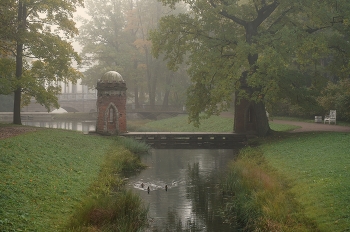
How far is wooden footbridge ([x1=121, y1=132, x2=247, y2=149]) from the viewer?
1266 inches

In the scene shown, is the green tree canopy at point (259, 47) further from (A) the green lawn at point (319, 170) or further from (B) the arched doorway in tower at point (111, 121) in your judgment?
(B) the arched doorway in tower at point (111, 121)

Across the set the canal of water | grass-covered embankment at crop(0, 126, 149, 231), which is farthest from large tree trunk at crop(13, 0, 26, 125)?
the canal of water

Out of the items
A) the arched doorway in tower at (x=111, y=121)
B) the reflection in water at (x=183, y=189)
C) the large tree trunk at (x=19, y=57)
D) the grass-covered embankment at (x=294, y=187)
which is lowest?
the reflection in water at (x=183, y=189)

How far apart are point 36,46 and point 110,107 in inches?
280

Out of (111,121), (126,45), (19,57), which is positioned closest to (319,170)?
(111,121)

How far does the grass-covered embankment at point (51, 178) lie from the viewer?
35.3 feet

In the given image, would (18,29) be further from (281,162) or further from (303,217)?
(303,217)

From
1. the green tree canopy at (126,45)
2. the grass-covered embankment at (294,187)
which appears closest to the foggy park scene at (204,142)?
the grass-covered embankment at (294,187)

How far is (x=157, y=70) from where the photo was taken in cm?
6191

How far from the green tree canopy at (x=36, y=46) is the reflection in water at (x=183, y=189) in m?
9.90

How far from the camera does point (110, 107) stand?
108 ft

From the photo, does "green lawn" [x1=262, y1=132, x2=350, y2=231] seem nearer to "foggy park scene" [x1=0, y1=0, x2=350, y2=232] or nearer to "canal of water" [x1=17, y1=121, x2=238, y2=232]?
"foggy park scene" [x1=0, y1=0, x2=350, y2=232]

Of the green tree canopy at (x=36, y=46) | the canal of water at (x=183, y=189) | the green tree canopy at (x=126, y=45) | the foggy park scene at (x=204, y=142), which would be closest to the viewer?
the foggy park scene at (x=204, y=142)

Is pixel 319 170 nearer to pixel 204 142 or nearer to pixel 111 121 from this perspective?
pixel 204 142
